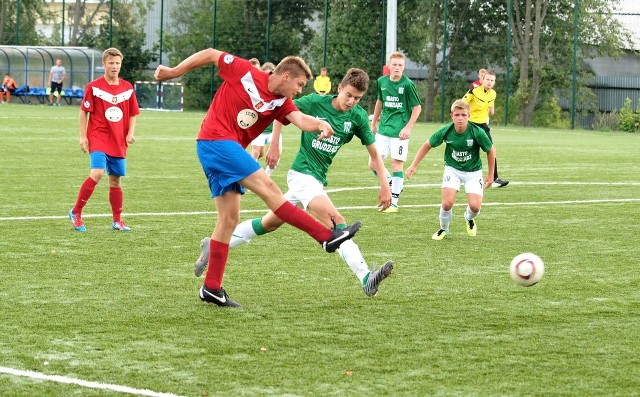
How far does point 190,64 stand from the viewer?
7477mm

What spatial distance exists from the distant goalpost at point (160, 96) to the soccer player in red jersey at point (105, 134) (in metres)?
36.0

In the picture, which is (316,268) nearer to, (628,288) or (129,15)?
(628,288)

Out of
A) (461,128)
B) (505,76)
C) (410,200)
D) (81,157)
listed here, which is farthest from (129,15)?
(461,128)

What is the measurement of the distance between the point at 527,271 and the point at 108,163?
5.22 metres

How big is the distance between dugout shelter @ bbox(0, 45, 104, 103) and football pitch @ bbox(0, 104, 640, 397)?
32359mm

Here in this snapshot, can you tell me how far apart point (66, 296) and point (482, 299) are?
2.98 meters

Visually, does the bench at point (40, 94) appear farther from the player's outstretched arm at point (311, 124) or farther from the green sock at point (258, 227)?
the player's outstretched arm at point (311, 124)

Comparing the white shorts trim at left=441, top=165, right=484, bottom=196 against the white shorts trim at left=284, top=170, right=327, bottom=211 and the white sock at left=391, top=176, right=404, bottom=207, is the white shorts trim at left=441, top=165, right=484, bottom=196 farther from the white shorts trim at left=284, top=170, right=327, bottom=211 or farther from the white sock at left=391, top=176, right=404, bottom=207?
the white shorts trim at left=284, top=170, right=327, bottom=211

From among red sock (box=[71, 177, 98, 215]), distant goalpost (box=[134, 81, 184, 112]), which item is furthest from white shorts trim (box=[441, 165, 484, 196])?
distant goalpost (box=[134, 81, 184, 112])

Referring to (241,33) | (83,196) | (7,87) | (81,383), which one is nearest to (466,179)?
(83,196)

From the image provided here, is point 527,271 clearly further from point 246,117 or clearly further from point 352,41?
point 352,41

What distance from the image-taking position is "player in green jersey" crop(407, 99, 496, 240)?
38.3ft

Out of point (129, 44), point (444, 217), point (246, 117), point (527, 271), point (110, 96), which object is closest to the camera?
point (246, 117)

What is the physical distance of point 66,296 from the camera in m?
7.98
